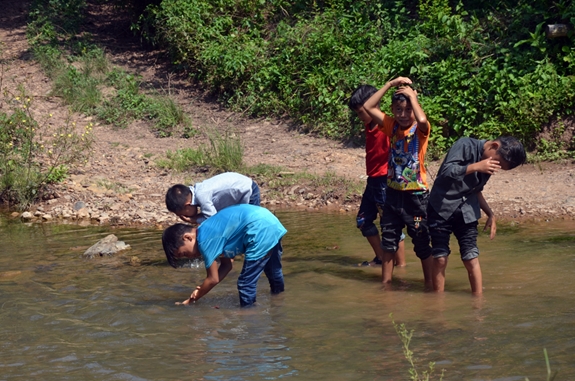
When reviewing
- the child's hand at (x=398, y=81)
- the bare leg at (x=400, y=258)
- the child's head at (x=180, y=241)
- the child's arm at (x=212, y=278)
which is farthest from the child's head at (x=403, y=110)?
the child's head at (x=180, y=241)

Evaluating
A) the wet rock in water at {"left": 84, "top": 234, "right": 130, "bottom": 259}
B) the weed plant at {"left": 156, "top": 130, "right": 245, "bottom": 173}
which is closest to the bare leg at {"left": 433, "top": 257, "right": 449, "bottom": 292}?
the wet rock in water at {"left": 84, "top": 234, "right": 130, "bottom": 259}

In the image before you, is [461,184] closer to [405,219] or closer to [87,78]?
[405,219]

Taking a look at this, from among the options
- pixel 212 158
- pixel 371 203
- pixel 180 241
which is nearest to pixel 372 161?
pixel 371 203

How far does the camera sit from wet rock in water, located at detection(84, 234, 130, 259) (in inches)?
279

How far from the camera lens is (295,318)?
5121 mm

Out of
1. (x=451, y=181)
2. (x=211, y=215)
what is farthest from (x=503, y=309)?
(x=211, y=215)

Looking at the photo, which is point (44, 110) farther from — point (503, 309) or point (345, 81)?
point (503, 309)

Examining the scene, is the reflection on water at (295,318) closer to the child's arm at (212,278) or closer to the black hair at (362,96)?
the child's arm at (212,278)

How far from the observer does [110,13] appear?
16406 millimetres

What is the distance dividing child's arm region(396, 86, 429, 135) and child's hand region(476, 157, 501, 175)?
1.68ft

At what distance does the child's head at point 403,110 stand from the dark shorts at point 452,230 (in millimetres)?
644

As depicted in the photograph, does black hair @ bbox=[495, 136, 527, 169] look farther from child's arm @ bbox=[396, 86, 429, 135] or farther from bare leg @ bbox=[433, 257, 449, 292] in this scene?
bare leg @ bbox=[433, 257, 449, 292]

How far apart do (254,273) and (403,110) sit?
1568 mm

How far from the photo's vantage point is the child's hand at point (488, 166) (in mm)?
4805
